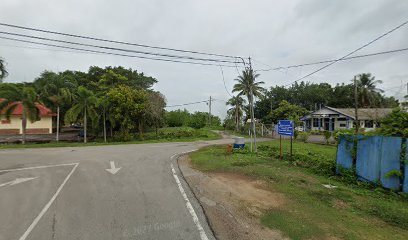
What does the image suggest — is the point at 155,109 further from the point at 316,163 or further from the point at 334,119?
the point at 334,119

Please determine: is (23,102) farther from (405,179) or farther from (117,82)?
(405,179)

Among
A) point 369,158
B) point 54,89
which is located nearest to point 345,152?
point 369,158

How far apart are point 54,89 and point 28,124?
792cm

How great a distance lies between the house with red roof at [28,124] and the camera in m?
33.9

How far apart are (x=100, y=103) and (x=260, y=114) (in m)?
40.0

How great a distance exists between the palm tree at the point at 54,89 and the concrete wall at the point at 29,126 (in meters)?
5.45

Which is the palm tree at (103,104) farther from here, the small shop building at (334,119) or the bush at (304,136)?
the small shop building at (334,119)

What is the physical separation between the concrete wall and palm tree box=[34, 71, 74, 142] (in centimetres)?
545

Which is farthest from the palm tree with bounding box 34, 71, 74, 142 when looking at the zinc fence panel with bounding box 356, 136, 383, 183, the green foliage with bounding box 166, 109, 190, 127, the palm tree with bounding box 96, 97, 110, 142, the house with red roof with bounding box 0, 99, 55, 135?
the zinc fence panel with bounding box 356, 136, 383, 183

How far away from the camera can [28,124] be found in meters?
35.4

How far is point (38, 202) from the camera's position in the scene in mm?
6625

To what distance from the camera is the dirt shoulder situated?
4906 millimetres

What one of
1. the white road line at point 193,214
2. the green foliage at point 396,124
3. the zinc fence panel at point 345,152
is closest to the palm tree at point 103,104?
the white road line at point 193,214

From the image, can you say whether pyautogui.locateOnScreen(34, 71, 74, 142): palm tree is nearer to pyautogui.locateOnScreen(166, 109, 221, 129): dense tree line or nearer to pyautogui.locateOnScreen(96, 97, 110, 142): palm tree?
pyautogui.locateOnScreen(96, 97, 110, 142): palm tree
